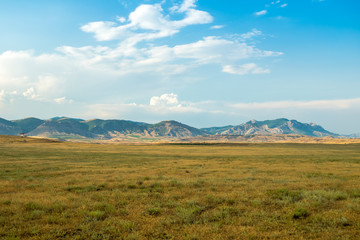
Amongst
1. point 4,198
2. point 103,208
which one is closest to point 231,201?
point 103,208

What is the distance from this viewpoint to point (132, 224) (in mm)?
10875

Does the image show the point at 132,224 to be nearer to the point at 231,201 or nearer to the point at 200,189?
the point at 231,201

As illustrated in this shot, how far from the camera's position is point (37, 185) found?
1991 cm

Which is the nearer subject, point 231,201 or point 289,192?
point 231,201

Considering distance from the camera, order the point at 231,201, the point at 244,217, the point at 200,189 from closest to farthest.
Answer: the point at 244,217 → the point at 231,201 → the point at 200,189

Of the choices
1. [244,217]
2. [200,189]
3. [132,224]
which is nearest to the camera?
[132,224]

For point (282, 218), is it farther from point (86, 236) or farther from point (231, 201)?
point (86, 236)

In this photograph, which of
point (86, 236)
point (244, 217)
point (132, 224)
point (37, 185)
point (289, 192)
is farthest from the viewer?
point (37, 185)

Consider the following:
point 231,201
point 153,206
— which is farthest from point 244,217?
point 153,206

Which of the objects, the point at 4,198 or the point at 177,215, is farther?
the point at 4,198

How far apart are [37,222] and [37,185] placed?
10009mm

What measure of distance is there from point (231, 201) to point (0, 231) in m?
11.5

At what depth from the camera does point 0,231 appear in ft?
32.8

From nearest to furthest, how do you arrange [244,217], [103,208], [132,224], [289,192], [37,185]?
[132,224], [244,217], [103,208], [289,192], [37,185]
